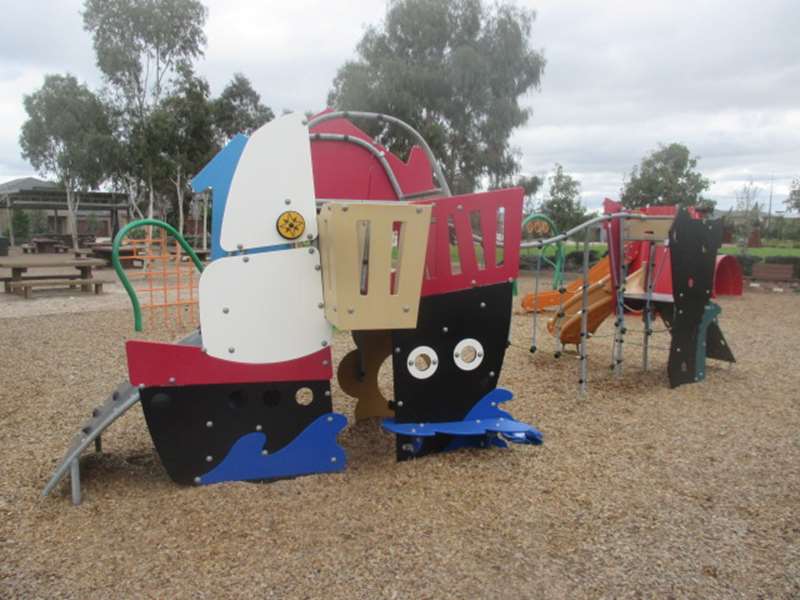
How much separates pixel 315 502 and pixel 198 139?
69.1 ft

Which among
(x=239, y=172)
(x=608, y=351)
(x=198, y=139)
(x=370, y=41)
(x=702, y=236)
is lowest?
(x=608, y=351)

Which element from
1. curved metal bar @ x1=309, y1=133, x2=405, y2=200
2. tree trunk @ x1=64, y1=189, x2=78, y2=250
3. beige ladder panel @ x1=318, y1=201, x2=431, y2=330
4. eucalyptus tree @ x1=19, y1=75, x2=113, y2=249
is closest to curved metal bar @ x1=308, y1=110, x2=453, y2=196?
curved metal bar @ x1=309, y1=133, x2=405, y2=200

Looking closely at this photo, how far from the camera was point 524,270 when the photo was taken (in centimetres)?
2095

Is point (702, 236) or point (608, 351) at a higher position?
point (702, 236)

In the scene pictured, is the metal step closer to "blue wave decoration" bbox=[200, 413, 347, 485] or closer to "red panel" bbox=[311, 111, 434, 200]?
"blue wave decoration" bbox=[200, 413, 347, 485]

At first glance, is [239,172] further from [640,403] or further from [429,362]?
[640,403]

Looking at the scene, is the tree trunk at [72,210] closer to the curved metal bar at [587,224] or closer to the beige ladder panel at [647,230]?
the beige ladder panel at [647,230]

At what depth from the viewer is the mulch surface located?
2.38 m

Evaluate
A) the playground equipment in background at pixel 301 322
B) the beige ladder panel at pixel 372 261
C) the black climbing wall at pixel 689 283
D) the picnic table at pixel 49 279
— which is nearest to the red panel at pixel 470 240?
the playground equipment in background at pixel 301 322

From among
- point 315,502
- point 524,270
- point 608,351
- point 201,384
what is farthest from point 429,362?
point 524,270

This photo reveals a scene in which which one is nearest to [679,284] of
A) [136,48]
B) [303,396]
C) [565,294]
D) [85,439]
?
[303,396]

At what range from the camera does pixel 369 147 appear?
159 inches

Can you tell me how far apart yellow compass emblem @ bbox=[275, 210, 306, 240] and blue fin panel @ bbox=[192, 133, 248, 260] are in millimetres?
289

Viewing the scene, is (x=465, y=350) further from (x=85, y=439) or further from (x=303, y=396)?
(x=85, y=439)
